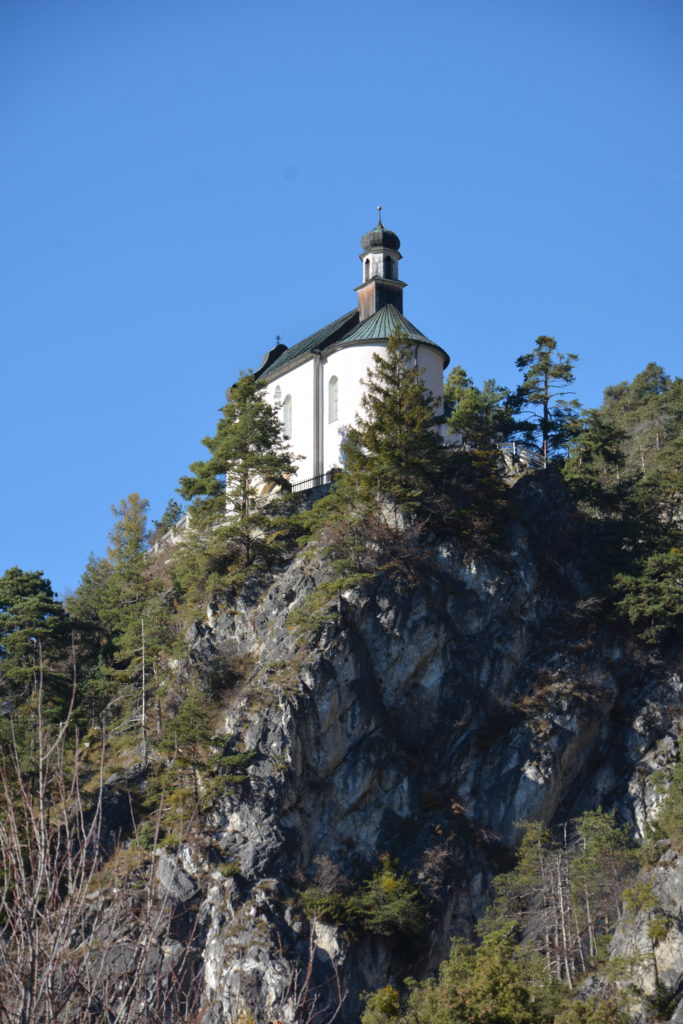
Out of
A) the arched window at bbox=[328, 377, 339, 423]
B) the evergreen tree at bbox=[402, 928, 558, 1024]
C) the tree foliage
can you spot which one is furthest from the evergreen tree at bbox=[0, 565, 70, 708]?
the tree foliage

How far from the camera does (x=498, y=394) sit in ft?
181

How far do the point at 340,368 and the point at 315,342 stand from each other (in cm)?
392

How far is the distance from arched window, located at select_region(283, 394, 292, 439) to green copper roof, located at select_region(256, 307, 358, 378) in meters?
1.52

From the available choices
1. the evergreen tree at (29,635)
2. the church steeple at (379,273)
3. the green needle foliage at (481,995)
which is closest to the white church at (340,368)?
the church steeple at (379,273)

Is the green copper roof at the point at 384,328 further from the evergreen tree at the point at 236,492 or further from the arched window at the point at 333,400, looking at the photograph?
the evergreen tree at the point at 236,492

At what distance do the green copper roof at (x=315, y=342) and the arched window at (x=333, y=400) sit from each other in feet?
6.28

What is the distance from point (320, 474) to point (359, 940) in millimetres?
20376

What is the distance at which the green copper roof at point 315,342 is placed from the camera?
176 ft

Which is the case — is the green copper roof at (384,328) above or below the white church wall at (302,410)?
above

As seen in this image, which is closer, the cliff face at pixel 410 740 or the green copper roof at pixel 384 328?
the cliff face at pixel 410 740

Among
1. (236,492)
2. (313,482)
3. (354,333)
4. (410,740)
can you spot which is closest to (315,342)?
(354,333)

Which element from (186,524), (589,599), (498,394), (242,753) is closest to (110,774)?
(242,753)

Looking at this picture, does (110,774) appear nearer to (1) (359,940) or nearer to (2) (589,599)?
(1) (359,940)

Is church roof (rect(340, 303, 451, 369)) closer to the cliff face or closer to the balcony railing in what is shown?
the balcony railing
